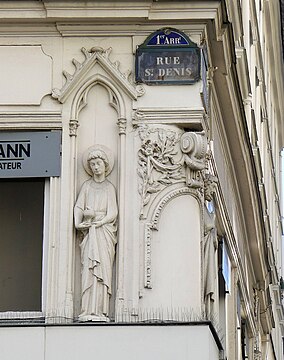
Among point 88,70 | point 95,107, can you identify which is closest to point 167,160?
point 95,107

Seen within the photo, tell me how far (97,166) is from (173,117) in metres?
1.14

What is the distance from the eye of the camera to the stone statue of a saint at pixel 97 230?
1945 centimetres

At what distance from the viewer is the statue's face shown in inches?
784

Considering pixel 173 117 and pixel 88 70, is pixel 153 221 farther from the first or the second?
pixel 88 70

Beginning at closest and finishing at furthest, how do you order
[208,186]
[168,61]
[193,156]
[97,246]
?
[97,246]
[193,156]
[168,61]
[208,186]

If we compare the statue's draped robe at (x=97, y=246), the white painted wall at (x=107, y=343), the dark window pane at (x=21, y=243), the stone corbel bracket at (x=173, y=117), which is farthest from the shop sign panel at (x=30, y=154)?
the white painted wall at (x=107, y=343)

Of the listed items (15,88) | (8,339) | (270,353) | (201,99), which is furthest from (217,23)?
(270,353)

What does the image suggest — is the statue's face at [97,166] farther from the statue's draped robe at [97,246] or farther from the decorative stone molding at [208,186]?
the decorative stone molding at [208,186]

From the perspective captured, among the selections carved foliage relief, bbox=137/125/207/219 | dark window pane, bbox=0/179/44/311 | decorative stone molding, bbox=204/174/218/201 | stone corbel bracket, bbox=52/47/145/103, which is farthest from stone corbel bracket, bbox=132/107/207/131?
dark window pane, bbox=0/179/44/311

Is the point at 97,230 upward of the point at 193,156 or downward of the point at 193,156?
downward

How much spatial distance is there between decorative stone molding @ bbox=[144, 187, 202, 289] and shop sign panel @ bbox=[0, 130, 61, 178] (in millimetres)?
1341

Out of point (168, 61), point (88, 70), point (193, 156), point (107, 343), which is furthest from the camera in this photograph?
point (88, 70)

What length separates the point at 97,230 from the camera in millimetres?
19672

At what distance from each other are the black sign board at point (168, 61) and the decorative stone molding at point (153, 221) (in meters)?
1.39
